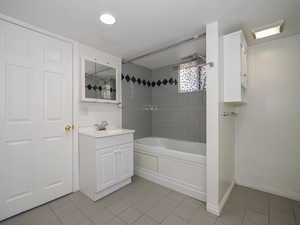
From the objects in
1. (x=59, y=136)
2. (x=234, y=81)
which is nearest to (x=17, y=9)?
(x=59, y=136)

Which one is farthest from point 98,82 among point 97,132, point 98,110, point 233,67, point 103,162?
point 233,67

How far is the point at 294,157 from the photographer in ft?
6.52

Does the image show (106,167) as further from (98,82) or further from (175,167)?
(98,82)

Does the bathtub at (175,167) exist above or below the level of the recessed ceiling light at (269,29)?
below

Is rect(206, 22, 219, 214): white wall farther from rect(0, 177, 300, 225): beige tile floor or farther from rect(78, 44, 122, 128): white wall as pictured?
rect(78, 44, 122, 128): white wall

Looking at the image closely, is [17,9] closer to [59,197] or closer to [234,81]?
[59,197]

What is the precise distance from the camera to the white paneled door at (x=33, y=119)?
1599 mm

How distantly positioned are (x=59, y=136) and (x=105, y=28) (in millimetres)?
1637

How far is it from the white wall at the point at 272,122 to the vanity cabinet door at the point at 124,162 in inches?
73.2

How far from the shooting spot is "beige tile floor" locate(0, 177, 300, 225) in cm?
155

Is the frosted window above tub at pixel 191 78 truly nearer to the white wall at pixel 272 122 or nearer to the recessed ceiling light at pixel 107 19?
the white wall at pixel 272 122

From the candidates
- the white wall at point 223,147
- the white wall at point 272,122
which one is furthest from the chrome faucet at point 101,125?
the white wall at point 272,122

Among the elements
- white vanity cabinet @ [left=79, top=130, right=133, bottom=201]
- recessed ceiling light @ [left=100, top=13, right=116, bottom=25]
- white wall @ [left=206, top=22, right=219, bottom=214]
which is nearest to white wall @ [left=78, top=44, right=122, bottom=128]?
white vanity cabinet @ [left=79, top=130, right=133, bottom=201]

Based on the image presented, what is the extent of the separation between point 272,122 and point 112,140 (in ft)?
8.06
